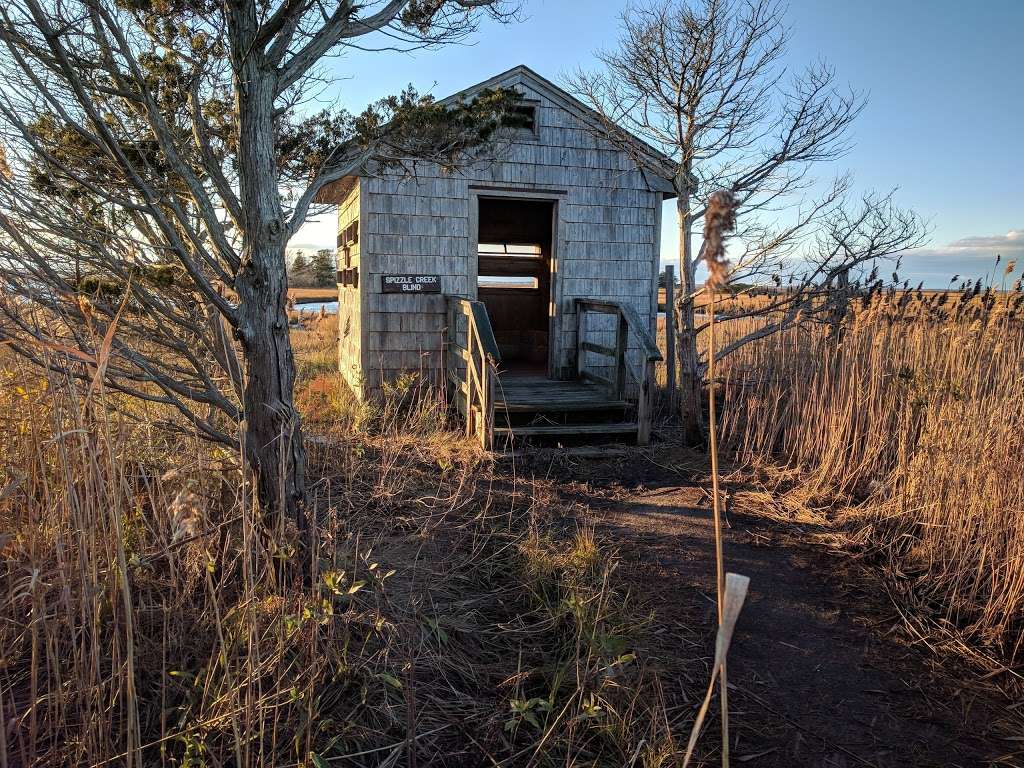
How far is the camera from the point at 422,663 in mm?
2857

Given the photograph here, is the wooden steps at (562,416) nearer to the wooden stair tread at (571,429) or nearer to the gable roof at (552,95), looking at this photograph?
the wooden stair tread at (571,429)

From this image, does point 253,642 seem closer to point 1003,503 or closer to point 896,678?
point 896,678

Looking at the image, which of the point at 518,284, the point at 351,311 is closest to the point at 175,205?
the point at 351,311

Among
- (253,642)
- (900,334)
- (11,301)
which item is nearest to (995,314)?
(900,334)

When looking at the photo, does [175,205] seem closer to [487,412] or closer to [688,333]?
[487,412]

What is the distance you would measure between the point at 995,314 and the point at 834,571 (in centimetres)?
293

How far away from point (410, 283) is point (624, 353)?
280cm

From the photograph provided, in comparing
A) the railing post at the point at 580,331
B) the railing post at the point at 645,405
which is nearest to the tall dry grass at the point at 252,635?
the railing post at the point at 645,405

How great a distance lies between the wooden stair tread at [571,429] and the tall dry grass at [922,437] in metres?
1.11

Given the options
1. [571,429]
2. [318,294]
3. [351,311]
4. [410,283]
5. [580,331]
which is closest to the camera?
[571,429]

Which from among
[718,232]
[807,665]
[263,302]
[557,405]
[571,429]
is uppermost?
[718,232]

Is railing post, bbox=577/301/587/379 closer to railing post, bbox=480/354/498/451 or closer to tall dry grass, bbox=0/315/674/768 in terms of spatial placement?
railing post, bbox=480/354/498/451

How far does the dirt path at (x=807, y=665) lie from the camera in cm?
261

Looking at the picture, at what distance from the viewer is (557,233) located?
344 inches
